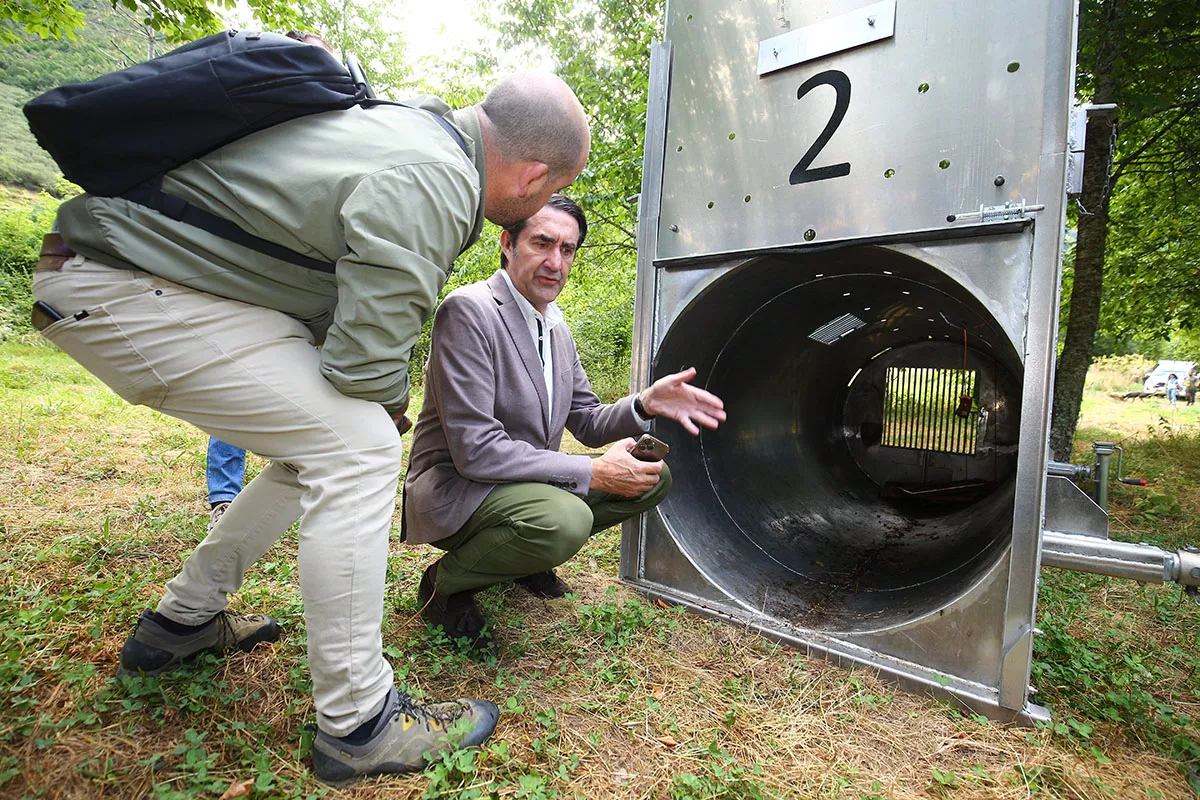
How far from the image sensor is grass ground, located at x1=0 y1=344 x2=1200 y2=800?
5.04 feet

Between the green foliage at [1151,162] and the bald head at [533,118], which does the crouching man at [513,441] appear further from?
the green foliage at [1151,162]

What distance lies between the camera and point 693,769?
1.68 meters

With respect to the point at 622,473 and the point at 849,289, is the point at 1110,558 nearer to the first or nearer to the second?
the point at 622,473

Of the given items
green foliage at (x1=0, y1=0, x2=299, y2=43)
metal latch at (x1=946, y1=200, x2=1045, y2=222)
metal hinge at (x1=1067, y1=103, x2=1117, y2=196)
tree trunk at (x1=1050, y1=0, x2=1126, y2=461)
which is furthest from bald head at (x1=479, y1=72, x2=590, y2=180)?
tree trunk at (x1=1050, y1=0, x2=1126, y2=461)

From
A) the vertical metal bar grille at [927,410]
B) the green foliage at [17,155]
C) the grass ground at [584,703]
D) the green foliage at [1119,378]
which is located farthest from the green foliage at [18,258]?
the green foliage at [1119,378]

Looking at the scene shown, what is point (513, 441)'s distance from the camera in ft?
7.08

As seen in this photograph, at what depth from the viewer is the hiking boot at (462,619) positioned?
7.22 ft

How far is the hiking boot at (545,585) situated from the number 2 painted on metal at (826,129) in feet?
5.99

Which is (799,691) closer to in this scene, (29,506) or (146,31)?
(29,506)

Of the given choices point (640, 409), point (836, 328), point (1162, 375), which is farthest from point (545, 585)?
point (1162, 375)

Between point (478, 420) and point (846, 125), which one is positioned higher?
point (846, 125)

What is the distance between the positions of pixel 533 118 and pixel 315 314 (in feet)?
2.52

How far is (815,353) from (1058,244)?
2271 mm

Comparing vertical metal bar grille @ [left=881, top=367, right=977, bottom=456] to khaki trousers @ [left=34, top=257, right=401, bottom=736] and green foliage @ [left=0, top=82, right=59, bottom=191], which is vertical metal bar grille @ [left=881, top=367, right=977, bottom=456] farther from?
green foliage @ [left=0, top=82, right=59, bottom=191]
